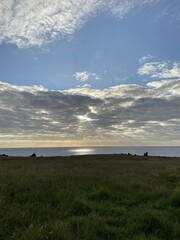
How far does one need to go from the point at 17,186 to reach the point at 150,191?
6323mm

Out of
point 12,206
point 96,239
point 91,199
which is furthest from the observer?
point 91,199

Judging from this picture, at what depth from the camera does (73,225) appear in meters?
7.08

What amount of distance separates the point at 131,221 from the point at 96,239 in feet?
6.29

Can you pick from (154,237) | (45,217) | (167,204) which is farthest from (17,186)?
(154,237)

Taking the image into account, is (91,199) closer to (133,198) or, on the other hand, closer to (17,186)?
(133,198)

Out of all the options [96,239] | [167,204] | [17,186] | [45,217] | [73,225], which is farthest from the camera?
[17,186]

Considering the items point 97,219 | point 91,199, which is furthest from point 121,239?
point 91,199

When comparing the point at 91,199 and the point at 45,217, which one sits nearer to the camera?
the point at 45,217

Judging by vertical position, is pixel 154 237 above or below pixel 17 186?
below

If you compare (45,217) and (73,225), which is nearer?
(73,225)

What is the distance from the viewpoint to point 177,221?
7.95 m

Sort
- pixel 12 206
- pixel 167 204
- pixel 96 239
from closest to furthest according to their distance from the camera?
1. pixel 96 239
2. pixel 12 206
3. pixel 167 204

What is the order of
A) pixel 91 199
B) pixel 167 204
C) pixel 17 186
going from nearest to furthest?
pixel 167 204 < pixel 91 199 < pixel 17 186

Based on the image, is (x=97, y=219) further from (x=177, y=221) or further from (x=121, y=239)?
(x=177, y=221)
